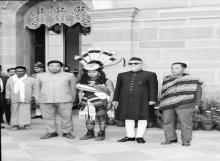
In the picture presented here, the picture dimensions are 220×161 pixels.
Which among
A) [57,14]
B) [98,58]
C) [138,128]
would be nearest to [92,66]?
[98,58]

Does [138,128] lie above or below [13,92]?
below

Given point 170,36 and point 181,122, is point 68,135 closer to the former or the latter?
point 181,122

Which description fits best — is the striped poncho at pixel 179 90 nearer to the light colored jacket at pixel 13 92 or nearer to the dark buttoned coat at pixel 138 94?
the dark buttoned coat at pixel 138 94

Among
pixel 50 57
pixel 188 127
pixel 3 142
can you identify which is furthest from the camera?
pixel 50 57

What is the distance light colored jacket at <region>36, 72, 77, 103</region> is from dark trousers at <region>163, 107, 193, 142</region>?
5.73 ft

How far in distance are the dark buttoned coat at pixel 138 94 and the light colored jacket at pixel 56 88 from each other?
40.0 inches

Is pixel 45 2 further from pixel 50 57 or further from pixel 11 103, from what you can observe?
pixel 11 103

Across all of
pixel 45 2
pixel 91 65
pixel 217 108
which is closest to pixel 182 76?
pixel 91 65

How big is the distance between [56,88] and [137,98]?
1.46m

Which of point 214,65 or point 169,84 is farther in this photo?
point 214,65

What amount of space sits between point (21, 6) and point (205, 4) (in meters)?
4.87

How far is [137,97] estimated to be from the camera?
7293 millimetres

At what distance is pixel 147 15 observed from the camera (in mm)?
9375

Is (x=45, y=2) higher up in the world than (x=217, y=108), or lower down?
higher up
